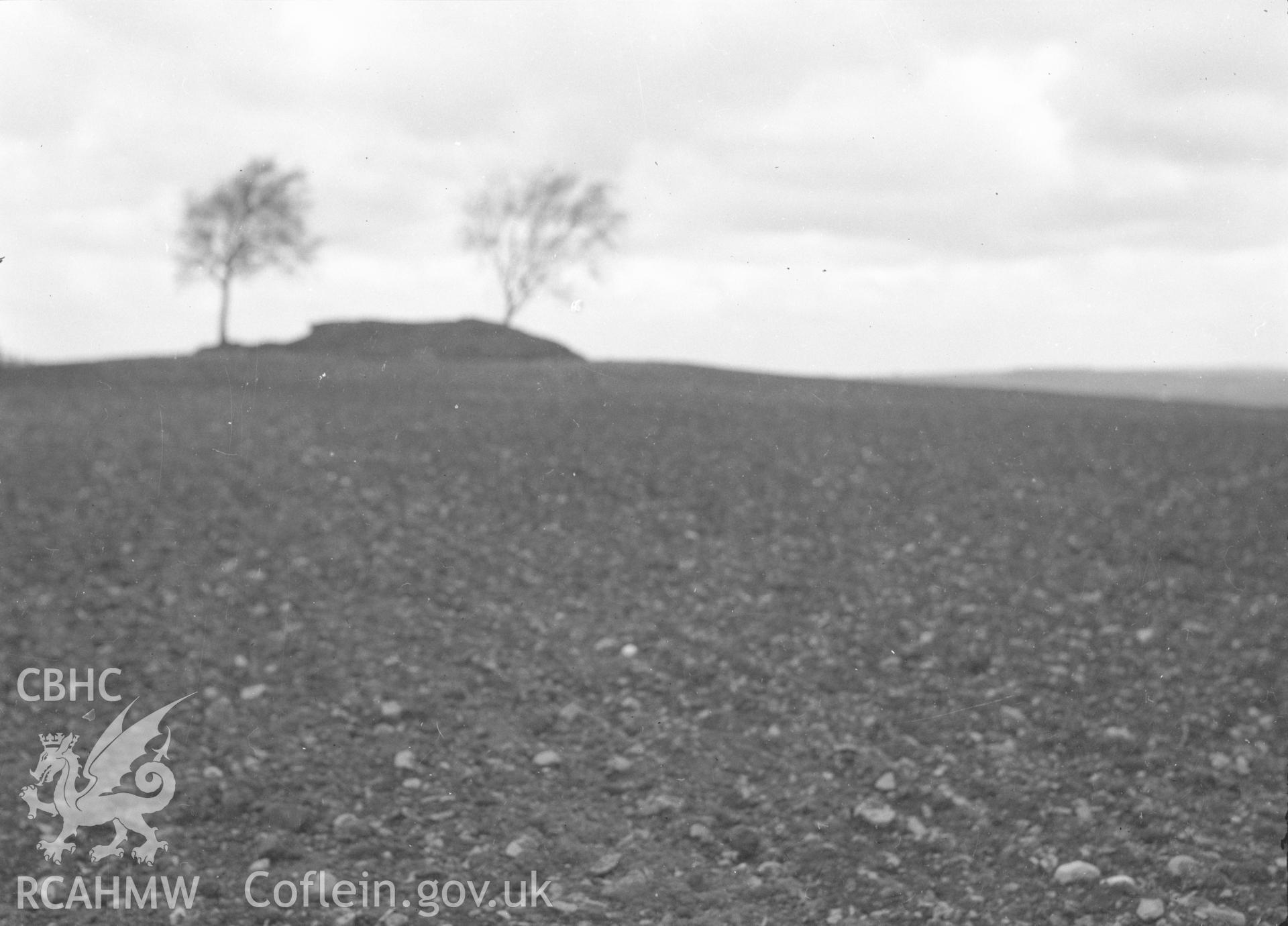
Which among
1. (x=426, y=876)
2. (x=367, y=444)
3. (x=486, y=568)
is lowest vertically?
(x=426, y=876)

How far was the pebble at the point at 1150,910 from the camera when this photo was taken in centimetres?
568

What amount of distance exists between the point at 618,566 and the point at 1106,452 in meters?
8.07

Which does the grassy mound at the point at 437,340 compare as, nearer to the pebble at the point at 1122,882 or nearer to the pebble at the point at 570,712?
the pebble at the point at 570,712

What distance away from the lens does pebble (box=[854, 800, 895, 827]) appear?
6727 millimetres

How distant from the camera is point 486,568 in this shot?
1088 centimetres

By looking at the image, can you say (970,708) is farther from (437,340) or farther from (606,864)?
(437,340)

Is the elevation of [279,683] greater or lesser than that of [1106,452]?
lesser

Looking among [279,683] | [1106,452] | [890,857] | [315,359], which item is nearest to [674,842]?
[890,857]

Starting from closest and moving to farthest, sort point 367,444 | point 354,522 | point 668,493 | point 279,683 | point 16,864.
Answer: point 16,864
point 279,683
point 354,522
point 668,493
point 367,444

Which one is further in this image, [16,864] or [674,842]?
[674,842]

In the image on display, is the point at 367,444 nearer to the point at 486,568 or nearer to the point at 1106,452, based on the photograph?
the point at 486,568

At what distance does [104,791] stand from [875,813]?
4.65 m

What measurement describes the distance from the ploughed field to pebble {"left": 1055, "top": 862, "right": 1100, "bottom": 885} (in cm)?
3

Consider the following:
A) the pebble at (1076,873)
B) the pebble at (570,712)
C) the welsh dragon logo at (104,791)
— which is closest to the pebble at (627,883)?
the pebble at (570,712)
